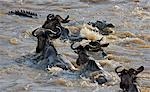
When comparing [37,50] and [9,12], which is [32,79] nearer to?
[37,50]

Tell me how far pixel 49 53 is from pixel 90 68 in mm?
1646

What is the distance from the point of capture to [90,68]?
11508 millimetres

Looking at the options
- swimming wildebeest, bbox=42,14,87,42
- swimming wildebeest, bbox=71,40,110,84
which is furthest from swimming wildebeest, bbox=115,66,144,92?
swimming wildebeest, bbox=42,14,87,42

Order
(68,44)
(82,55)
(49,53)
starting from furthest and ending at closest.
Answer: (68,44)
(49,53)
(82,55)

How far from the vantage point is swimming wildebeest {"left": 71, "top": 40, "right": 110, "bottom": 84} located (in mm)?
11102

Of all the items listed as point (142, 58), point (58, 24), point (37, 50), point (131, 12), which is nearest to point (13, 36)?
point (58, 24)

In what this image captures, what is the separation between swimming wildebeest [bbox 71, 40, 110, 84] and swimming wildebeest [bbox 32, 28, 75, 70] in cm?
31

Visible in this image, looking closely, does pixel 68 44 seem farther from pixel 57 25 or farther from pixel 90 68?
pixel 90 68

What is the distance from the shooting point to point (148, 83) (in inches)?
444

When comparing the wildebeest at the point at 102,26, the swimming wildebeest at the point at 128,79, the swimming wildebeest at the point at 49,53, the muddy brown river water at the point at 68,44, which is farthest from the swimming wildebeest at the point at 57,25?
the swimming wildebeest at the point at 128,79

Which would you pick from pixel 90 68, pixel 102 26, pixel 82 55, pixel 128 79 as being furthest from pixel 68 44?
pixel 128 79

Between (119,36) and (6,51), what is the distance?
476cm

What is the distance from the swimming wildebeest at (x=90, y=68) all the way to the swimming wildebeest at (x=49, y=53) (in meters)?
0.31

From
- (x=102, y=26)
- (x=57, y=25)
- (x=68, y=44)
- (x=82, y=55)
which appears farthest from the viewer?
(x=102, y=26)
